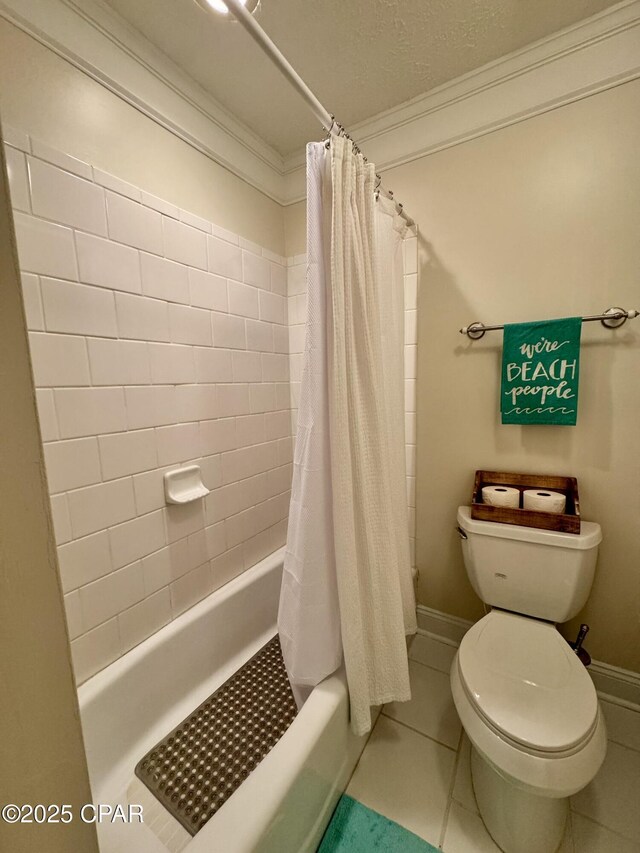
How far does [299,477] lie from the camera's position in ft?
3.27

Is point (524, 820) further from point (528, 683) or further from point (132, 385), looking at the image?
point (132, 385)

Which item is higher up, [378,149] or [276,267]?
[378,149]

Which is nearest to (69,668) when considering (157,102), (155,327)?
(155,327)

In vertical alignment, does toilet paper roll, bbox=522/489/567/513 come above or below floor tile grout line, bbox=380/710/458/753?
above

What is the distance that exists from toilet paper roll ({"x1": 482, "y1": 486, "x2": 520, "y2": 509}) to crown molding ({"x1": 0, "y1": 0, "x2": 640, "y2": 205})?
1382mm

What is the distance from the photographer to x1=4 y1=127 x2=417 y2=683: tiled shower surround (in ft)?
3.06

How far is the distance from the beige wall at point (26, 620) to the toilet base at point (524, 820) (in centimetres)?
108

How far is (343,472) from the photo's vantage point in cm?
94

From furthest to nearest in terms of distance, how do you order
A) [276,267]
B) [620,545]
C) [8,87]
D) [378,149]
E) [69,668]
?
[276,267] < [378,149] < [620,545] < [8,87] < [69,668]

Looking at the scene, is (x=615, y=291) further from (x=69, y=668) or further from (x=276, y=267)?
(x=69, y=668)

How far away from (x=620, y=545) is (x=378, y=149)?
189 cm

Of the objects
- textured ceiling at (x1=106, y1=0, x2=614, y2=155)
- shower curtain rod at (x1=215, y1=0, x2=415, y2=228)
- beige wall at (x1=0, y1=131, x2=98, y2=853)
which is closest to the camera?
beige wall at (x1=0, y1=131, x2=98, y2=853)

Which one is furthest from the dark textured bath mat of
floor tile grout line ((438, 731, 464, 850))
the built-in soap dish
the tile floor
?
the built-in soap dish

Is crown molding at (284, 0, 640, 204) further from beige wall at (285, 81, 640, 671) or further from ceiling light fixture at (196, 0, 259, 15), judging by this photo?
ceiling light fixture at (196, 0, 259, 15)
